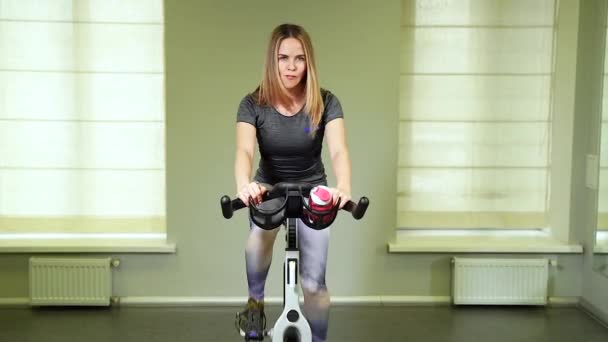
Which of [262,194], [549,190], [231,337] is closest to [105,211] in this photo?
[231,337]

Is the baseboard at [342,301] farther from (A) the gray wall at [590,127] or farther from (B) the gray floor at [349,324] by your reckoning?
(A) the gray wall at [590,127]

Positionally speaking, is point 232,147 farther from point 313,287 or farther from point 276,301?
point 313,287

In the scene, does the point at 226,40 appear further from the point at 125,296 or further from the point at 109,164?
the point at 125,296

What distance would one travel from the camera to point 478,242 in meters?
5.42

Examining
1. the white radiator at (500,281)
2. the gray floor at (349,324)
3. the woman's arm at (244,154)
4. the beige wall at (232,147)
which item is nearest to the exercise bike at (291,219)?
the woman's arm at (244,154)

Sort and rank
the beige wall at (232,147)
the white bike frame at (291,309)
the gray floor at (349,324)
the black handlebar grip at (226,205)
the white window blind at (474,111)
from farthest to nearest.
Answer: the white window blind at (474,111)
the beige wall at (232,147)
the gray floor at (349,324)
the white bike frame at (291,309)
the black handlebar grip at (226,205)

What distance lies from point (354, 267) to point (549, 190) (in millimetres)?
1384

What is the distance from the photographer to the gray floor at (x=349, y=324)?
4734 mm

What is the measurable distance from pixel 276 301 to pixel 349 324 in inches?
23.3

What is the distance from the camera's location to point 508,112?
17.8ft

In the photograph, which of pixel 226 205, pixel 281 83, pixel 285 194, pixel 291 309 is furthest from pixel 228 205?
pixel 281 83

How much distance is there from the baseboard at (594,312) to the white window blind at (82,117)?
108 inches

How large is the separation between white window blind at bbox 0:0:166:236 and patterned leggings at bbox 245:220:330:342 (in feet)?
6.70

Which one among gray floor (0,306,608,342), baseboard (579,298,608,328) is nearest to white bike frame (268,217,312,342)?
gray floor (0,306,608,342)
